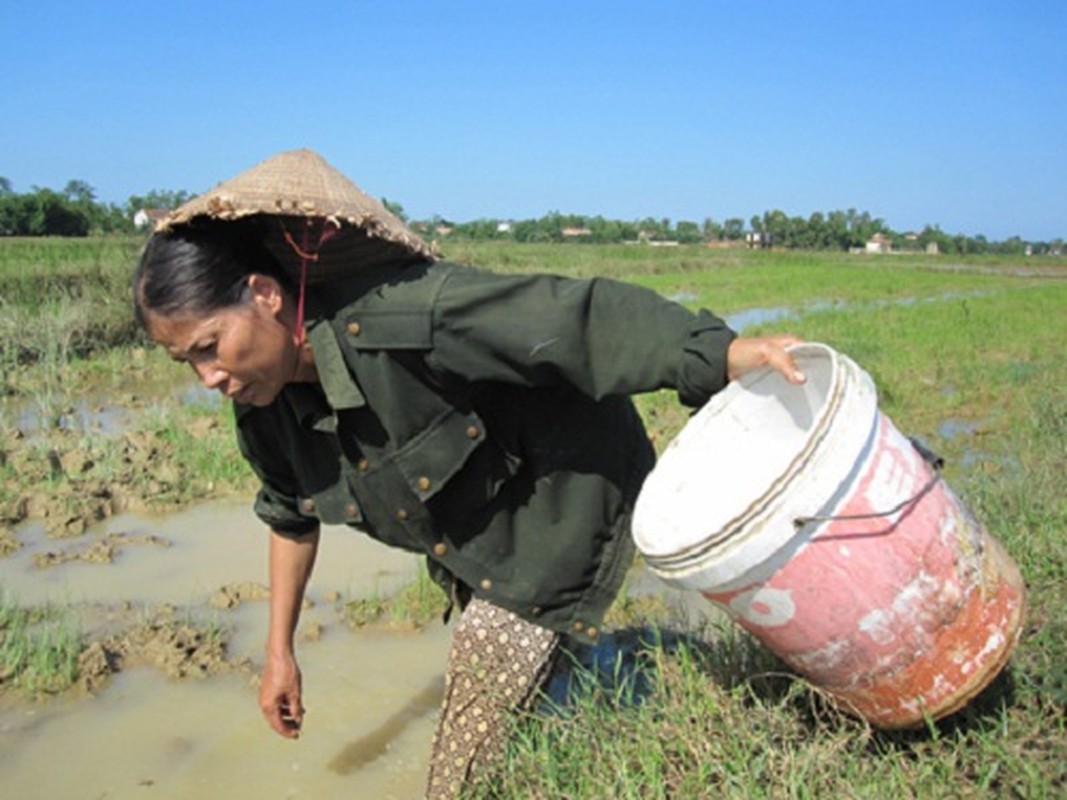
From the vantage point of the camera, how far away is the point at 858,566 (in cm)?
154

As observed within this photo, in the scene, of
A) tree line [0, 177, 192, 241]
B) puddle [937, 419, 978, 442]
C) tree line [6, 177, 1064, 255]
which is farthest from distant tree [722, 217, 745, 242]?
puddle [937, 419, 978, 442]

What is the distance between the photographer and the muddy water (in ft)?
9.14

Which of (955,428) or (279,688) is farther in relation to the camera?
(955,428)

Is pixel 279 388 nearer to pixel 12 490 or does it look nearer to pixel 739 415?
pixel 739 415

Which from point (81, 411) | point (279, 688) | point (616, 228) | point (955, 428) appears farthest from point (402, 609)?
point (616, 228)

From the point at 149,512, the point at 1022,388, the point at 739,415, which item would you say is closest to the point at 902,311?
the point at 1022,388

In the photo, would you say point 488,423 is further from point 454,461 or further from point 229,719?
point 229,719

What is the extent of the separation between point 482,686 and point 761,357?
83cm

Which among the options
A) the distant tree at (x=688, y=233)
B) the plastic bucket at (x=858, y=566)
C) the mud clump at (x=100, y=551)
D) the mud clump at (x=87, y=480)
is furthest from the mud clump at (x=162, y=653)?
the distant tree at (x=688, y=233)

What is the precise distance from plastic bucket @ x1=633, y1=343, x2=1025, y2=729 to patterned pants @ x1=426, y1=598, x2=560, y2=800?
371 mm

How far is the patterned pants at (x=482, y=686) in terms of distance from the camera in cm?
192

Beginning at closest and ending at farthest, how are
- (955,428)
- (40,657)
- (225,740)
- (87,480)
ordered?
(225,740) → (40,657) → (87,480) → (955,428)

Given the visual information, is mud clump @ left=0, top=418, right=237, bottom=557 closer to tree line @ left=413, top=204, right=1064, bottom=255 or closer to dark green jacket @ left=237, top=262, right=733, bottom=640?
dark green jacket @ left=237, top=262, right=733, bottom=640

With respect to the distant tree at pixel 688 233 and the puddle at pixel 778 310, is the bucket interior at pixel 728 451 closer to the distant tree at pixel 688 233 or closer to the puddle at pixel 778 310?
the puddle at pixel 778 310
